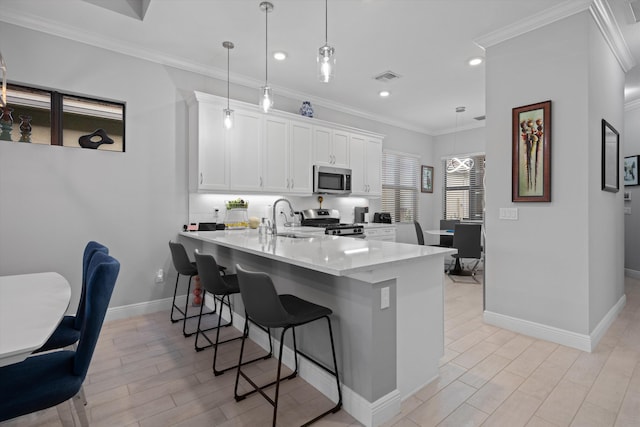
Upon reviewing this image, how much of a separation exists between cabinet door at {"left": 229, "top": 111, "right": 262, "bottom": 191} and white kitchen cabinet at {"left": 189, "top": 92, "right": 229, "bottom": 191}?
103 millimetres

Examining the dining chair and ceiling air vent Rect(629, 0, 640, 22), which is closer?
ceiling air vent Rect(629, 0, 640, 22)

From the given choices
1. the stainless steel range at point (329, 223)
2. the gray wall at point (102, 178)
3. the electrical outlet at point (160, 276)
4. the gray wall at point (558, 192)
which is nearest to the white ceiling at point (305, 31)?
the gray wall at point (102, 178)

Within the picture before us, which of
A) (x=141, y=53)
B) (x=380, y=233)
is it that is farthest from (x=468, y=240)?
(x=141, y=53)

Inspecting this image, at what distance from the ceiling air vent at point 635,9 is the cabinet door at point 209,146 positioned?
160 inches

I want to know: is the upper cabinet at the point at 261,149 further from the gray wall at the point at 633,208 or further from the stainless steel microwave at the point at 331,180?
the gray wall at the point at 633,208

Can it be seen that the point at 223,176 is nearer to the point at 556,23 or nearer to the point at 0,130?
the point at 0,130

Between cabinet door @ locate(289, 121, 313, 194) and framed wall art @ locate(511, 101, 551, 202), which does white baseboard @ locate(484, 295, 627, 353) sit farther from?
cabinet door @ locate(289, 121, 313, 194)

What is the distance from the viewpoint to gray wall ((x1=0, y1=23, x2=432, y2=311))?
301cm

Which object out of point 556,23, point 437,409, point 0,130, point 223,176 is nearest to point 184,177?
point 223,176

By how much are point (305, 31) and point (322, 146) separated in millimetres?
1916

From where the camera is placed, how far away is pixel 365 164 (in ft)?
18.6

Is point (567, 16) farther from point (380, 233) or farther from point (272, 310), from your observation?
point (380, 233)

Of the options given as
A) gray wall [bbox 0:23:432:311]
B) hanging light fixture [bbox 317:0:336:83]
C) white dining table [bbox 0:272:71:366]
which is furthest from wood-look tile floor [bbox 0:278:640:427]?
hanging light fixture [bbox 317:0:336:83]

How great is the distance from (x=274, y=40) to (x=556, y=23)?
2.61 meters
